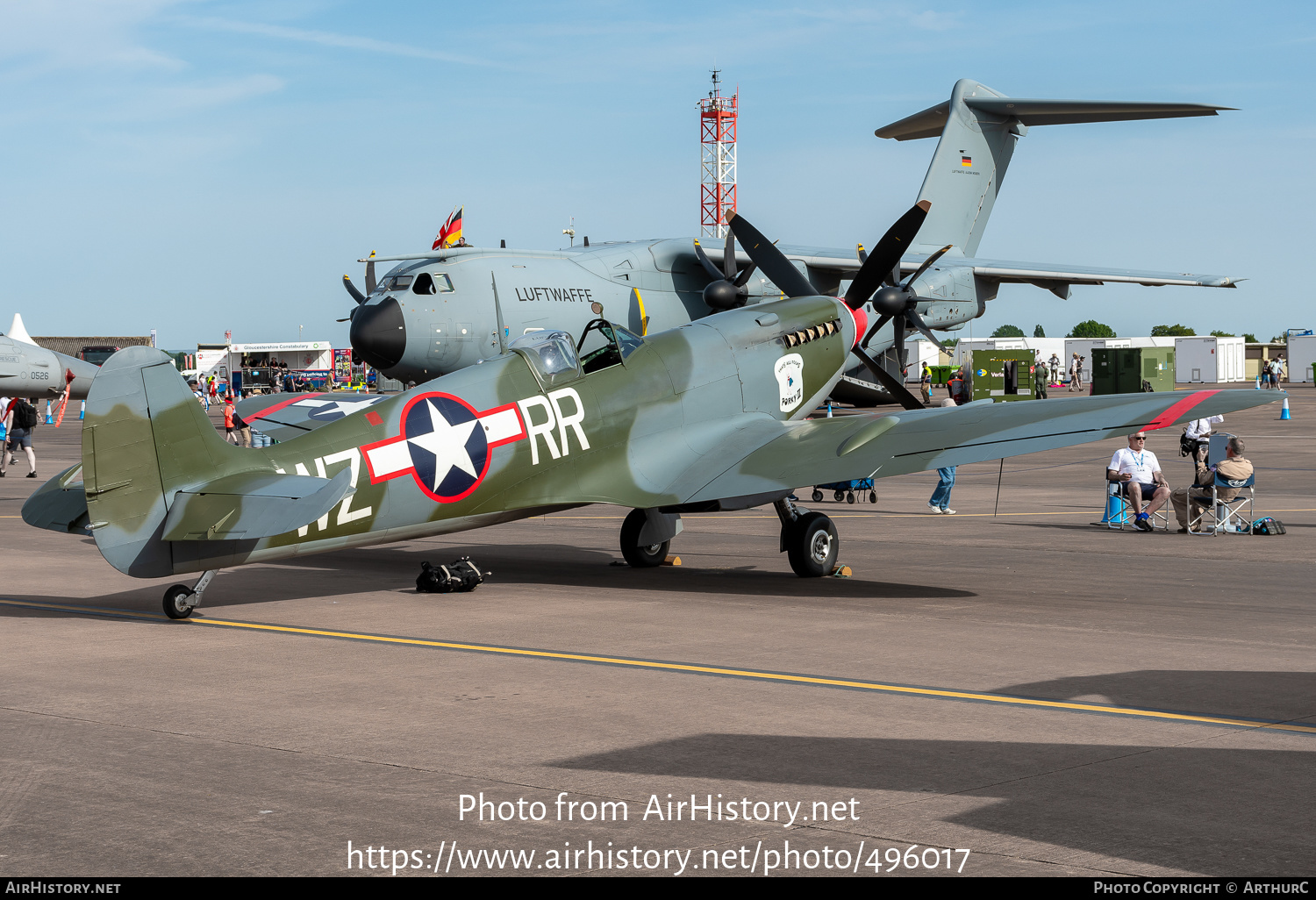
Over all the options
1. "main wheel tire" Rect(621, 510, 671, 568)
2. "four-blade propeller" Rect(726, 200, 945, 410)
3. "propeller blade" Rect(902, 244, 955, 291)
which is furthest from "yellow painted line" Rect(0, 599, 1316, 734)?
"propeller blade" Rect(902, 244, 955, 291)

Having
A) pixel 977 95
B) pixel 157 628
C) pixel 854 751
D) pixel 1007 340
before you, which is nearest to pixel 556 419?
pixel 157 628

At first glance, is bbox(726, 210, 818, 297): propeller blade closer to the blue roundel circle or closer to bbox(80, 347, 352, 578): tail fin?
the blue roundel circle

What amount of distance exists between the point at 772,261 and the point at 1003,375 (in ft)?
171

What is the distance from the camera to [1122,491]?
731 inches

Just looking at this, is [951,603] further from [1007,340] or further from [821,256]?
[1007,340]

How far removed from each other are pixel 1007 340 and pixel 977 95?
7004 cm

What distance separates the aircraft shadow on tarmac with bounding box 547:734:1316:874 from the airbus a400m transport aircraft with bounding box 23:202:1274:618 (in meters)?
4.96

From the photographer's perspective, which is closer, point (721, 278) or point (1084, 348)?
point (721, 278)

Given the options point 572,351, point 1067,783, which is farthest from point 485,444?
point 1067,783

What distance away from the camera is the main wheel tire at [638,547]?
15203mm

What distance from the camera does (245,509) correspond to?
10.4 meters

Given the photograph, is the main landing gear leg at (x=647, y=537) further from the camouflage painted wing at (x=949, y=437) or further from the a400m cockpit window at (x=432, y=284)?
the a400m cockpit window at (x=432, y=284)

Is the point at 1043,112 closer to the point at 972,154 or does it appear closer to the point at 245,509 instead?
the point at 972,154

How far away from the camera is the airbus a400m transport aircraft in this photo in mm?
10422
